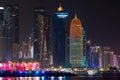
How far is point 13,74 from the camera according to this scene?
18488 cm

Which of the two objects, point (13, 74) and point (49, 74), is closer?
point (13, 74)

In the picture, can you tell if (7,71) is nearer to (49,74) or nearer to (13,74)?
(13,74)

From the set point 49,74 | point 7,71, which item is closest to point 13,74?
point 7,71

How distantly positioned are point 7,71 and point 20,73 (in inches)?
230

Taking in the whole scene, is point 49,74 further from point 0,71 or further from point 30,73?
point 0,71

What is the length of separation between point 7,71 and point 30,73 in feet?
33.9

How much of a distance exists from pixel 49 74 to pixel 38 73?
5838mm

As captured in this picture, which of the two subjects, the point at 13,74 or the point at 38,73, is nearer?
the point at 13,74

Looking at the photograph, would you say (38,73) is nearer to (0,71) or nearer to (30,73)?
(30,73)

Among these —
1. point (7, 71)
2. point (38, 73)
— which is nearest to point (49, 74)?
point (38, 73)

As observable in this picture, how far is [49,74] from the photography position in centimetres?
19975

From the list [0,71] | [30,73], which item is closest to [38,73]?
[30,73]

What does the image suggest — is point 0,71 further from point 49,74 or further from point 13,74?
point 49,74


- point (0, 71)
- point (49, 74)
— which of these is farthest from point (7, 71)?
point (49, 74)
